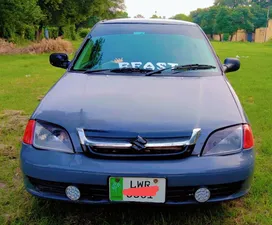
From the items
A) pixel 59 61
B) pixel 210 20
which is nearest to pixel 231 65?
pixel 59 61

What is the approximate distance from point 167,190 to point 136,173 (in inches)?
9.2

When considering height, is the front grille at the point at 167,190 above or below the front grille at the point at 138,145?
below

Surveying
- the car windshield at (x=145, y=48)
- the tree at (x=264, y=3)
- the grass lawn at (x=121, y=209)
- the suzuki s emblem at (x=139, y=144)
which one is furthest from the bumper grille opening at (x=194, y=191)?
the tree at (x=264, y=3)

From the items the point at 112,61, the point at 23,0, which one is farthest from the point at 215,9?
the point at 112,61

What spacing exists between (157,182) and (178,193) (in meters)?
0.17

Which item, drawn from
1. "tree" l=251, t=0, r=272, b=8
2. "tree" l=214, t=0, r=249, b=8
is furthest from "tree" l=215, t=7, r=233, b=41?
"tree" l=214, t=0, r=249, b=8

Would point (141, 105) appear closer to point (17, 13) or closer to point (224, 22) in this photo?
point (17, 13)

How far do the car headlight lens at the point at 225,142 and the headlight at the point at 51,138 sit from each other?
89 cm

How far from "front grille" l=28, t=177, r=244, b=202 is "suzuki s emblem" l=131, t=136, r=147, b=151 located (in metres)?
0.30

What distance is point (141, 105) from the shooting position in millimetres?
2557

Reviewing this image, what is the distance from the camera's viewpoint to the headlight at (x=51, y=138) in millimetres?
2348

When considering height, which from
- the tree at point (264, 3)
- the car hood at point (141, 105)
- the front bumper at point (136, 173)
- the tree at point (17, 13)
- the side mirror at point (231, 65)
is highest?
the car hood at point (141, 105)

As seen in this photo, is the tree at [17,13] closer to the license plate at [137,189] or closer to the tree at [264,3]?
the license plate at [137,189]

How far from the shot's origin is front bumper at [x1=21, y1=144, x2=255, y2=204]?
221 centimetres
